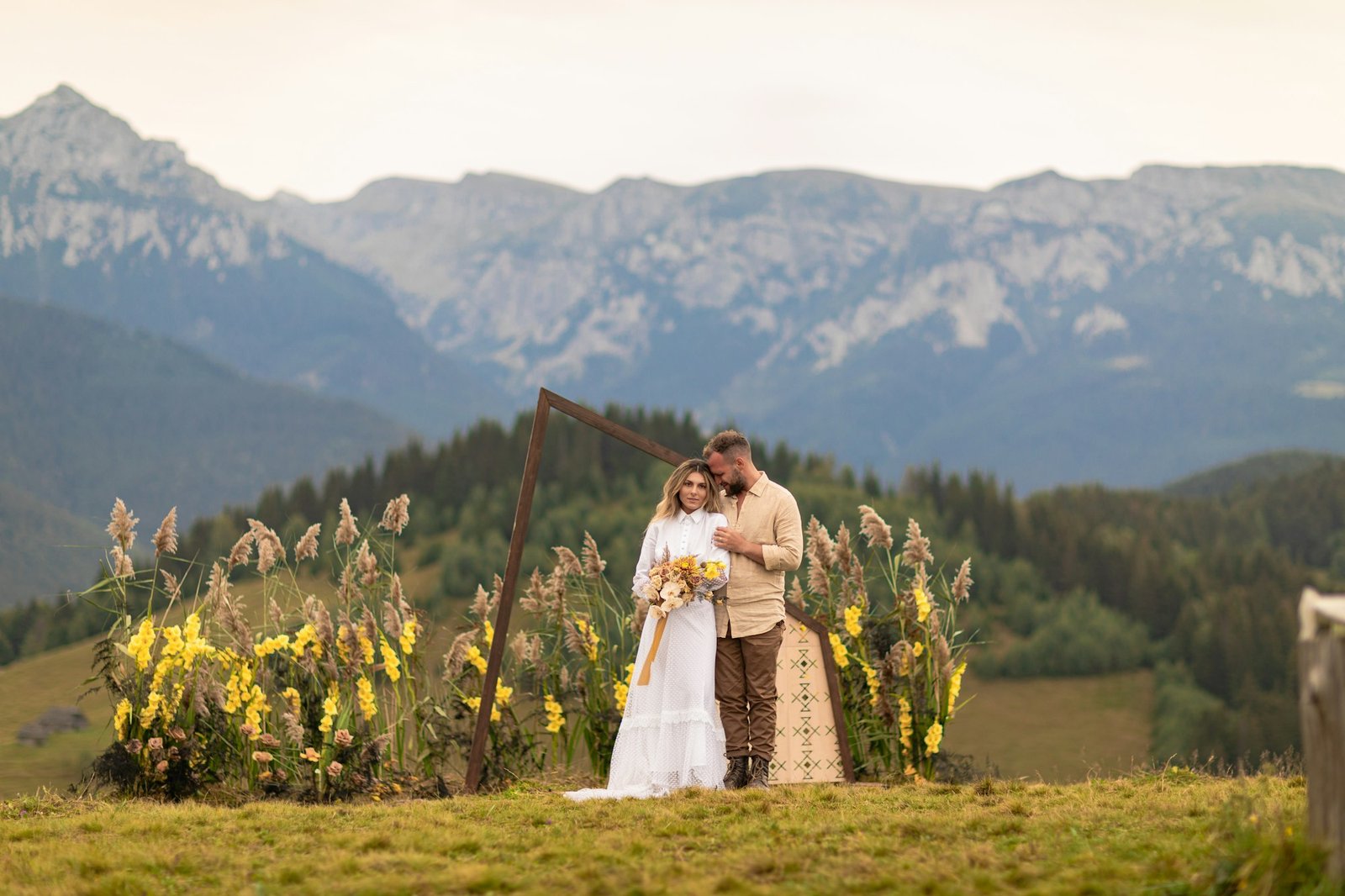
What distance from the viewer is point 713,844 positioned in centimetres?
698

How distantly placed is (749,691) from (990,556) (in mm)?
103048

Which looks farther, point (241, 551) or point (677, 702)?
point (241, 551)

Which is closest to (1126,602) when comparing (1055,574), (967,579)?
(1055,574)

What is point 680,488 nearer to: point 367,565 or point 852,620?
point 852,620

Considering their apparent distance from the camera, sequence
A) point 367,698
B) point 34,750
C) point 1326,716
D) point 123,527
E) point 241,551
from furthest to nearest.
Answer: point 34,750
point 367,698
point 241,551
point 123,527
point 1326,716

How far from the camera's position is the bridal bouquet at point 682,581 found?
8.81 metres

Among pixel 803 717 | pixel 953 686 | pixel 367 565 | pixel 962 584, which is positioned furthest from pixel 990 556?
pixel 367 565

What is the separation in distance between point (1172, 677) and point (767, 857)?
97156 millimetres

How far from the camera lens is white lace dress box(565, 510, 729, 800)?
8.92 m

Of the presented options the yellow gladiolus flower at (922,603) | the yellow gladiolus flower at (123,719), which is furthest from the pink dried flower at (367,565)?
the yellow gladiolus flower at (922,603)

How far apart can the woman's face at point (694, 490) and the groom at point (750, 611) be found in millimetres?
195

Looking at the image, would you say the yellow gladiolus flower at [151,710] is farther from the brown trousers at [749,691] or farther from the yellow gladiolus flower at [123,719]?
the brown trousers at [749,691]

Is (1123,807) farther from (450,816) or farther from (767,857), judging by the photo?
(450,816)

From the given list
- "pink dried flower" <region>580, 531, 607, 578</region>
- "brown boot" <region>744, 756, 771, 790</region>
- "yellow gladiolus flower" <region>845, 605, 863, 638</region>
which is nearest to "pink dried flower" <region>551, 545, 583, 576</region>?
"pink dried flower" <region>580, 531, 607, 578</region>
